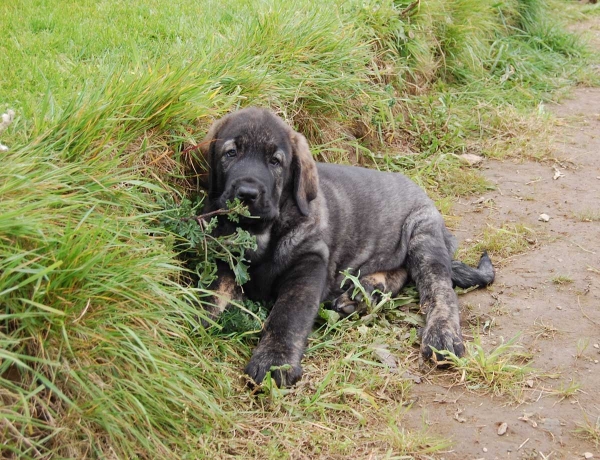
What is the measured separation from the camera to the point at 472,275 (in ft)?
16.6

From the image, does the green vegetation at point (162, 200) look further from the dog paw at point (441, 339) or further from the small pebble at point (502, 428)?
the small pebble at point (502, 428)

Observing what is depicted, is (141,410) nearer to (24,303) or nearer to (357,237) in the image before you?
(24,303)

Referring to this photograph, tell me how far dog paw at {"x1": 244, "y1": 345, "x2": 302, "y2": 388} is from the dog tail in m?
1.58

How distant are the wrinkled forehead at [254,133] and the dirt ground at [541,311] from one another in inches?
63.7

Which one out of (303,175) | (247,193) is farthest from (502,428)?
(303,175)

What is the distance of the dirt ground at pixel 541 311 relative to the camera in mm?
3619

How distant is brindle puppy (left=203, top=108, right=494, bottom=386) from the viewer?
13.8 ft

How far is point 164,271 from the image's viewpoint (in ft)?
11.8

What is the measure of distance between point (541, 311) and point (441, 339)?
84cm

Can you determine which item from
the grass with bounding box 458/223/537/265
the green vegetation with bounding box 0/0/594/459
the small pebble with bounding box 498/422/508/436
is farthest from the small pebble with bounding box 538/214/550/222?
the small pebble with bounding box 498/422/508/436

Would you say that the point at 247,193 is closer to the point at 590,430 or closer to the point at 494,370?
the point at 494,370

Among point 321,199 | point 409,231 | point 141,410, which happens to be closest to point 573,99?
point 409,231

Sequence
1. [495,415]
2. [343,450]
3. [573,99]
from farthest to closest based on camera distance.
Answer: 1. [573,99]
2. [495,415]
3. [343,450]

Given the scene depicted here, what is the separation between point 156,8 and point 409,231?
3.04 meters
